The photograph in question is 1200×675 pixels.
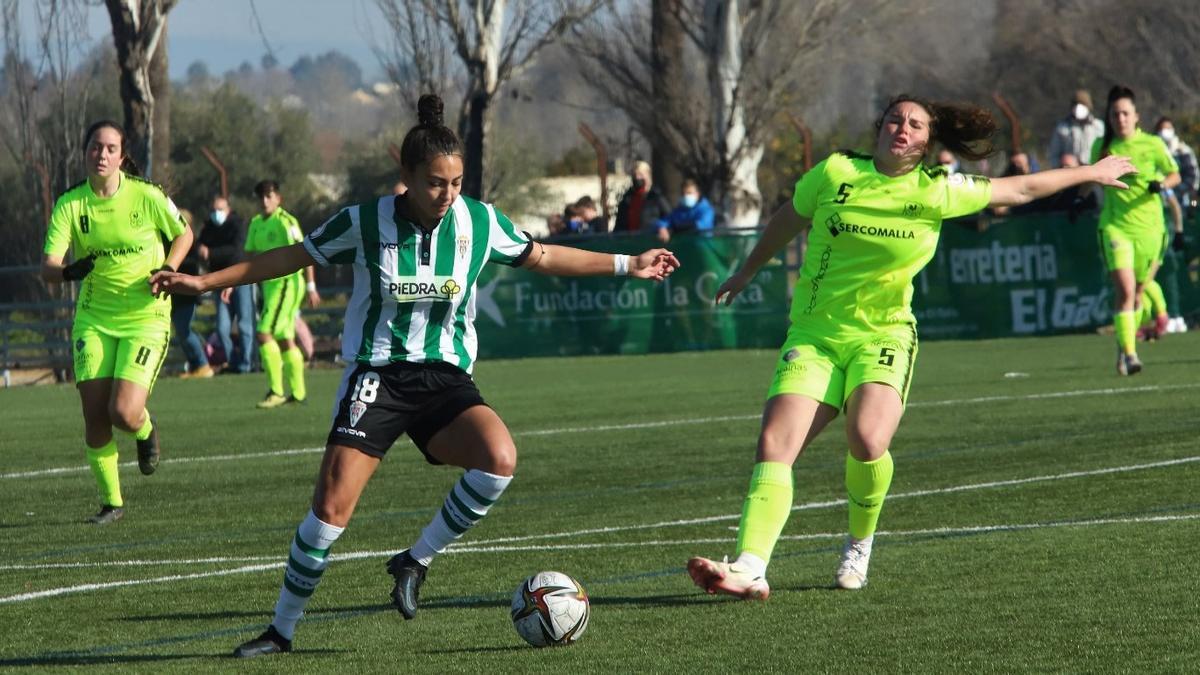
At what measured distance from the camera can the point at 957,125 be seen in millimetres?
7402

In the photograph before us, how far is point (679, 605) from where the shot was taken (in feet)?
22.8

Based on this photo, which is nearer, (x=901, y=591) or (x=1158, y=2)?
(x=901, y=591)

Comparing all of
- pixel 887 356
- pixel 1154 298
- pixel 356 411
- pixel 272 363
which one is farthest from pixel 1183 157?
pixel 356 411

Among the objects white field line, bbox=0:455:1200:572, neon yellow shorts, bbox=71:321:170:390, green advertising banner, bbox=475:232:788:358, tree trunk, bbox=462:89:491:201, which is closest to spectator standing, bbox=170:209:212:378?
green advertising banner, bbox=475:232:788:358

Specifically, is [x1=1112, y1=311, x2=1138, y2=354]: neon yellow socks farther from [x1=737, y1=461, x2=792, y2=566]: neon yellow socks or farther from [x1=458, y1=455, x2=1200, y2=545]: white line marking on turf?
[x1=737, y1=461, x2=792, y2=566]: neon yellow socks

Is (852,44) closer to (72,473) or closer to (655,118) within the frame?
(655,118)

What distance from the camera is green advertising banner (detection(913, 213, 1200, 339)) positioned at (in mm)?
22938

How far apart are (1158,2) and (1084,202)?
45.3 metres

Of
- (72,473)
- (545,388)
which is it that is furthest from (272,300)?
(72,473)

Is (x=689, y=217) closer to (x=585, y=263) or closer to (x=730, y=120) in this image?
(x=730, y=120)

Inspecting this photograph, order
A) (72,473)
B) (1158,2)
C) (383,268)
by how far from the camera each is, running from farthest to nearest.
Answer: (1158,2), (72,473), (383,268)

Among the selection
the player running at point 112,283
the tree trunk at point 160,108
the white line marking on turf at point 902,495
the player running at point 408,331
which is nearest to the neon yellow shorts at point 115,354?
the player running at point 112,283

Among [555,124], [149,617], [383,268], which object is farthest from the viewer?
[555,124]

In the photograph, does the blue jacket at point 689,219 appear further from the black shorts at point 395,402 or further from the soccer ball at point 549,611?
the soccer ball at point 549,611
